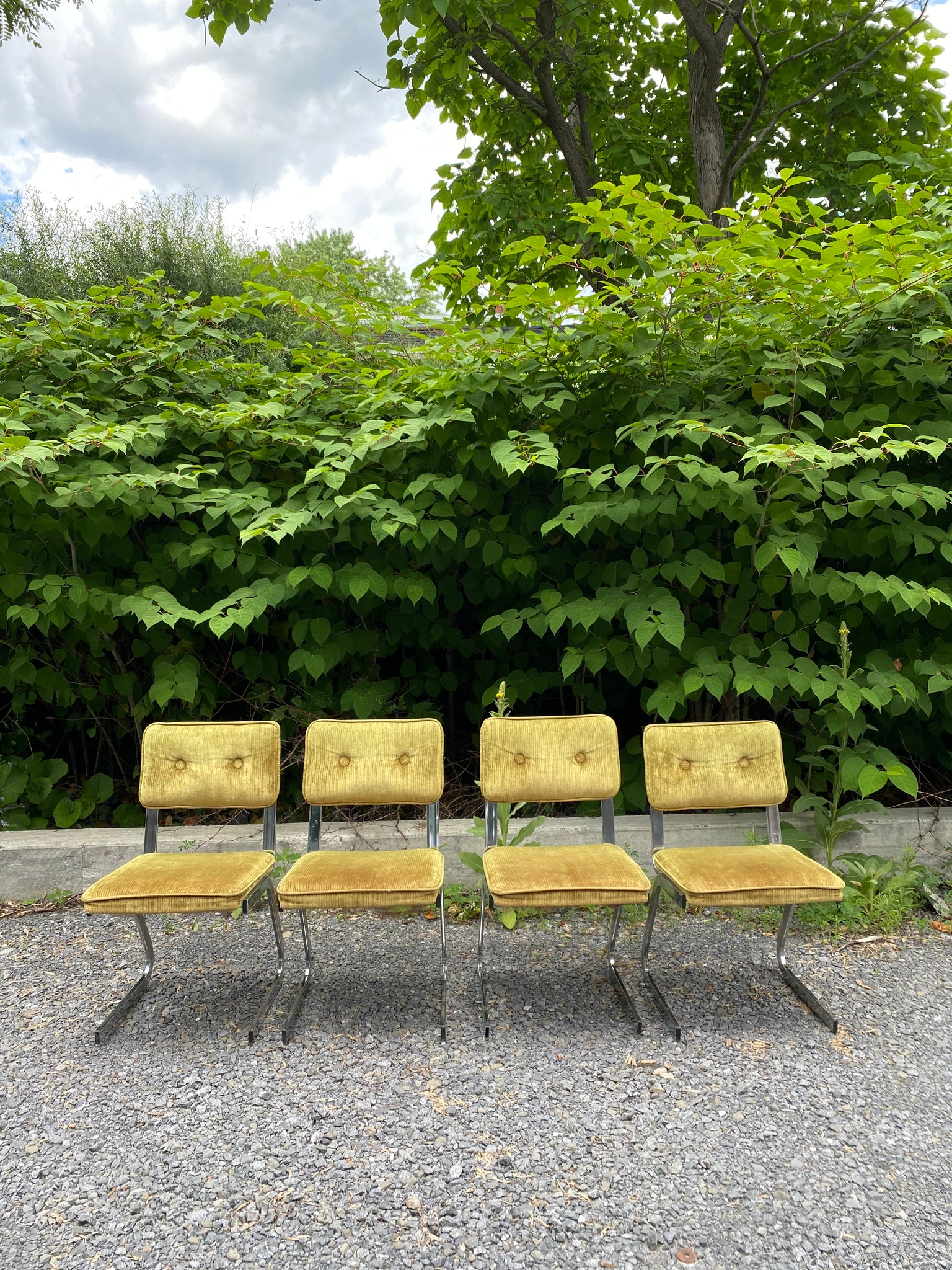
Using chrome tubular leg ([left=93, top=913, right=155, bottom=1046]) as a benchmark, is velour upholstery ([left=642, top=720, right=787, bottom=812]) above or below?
above

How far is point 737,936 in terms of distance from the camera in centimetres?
293

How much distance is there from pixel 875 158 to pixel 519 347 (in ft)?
5.01

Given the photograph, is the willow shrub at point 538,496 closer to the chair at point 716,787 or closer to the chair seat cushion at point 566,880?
the chair at point 716,787

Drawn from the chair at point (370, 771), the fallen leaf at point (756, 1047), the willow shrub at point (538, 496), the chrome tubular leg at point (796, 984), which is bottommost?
the fallen leaf at point (756, 1047)

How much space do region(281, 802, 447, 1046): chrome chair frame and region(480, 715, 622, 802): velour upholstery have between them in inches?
10.0

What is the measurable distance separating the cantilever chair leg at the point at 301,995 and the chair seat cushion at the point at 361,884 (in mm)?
151

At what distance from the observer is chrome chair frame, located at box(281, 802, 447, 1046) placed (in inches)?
90.0

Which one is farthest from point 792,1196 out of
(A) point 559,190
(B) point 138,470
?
(A) point 559,190

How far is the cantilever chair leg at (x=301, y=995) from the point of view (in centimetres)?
227

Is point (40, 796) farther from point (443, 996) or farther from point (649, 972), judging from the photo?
point (649, 972)

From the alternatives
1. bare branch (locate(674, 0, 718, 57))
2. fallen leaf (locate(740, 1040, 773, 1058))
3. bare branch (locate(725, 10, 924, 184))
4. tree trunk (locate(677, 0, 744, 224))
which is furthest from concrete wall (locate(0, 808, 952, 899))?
bare branch (locate(674, 0, 718, 57))

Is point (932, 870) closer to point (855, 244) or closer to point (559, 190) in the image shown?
point (855, 244)

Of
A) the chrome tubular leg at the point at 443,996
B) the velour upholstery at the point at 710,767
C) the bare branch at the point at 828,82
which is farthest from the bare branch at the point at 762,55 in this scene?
the chrome tubular leg at the point at 443,996

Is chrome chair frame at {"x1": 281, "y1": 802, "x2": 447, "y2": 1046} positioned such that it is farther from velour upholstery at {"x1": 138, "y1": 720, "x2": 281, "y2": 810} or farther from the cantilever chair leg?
velour upholstery at {"x1": 138, "y1": 720, "x2": 281, "y2": 810}
